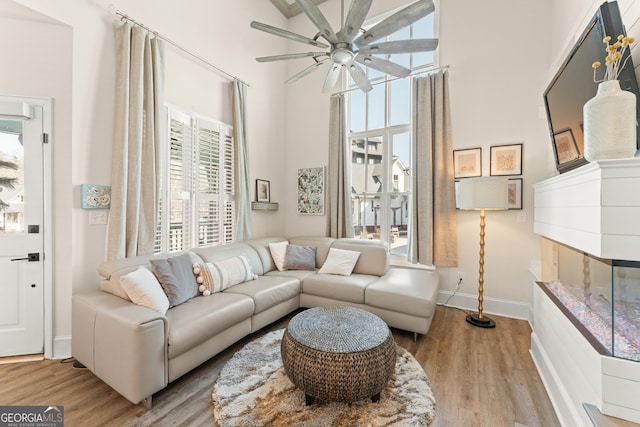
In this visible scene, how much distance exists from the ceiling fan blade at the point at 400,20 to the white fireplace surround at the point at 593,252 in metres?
1.35

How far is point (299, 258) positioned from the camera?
11.7 ft

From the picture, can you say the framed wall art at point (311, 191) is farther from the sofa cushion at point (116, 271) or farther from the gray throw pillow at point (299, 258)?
the sofa cushion at point (116, 271)

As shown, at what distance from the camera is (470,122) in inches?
130

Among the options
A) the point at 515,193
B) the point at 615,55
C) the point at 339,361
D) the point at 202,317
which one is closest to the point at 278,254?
the point at 202,317

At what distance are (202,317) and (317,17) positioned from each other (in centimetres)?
235

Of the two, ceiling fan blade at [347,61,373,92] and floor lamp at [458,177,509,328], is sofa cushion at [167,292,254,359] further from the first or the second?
floor lamp at [458,177,509,328]

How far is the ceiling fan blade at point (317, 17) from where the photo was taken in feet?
5.93

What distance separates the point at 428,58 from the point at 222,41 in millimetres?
2751

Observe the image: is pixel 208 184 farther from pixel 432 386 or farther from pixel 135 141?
pixel 432 386

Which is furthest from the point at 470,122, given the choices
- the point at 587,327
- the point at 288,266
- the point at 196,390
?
the point at 196,390

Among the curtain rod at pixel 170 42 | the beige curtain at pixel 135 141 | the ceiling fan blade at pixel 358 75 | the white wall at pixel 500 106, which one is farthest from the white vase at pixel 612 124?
the curtain rod at pixel 170 42

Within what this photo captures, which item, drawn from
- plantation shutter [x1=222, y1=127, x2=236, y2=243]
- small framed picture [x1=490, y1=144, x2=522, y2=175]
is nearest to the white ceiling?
plantation shutter [x1=222, y1=127, x2=236, y2=243]

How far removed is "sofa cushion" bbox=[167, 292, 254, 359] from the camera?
6.03 ft

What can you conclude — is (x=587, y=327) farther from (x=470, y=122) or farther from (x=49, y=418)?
(x=49, y=418)
